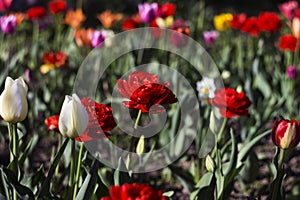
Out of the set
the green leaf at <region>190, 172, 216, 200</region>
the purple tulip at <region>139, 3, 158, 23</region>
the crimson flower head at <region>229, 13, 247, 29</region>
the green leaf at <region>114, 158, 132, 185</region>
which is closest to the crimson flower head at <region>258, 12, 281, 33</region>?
the crimson flower head at <region>229, 13, 247, 29</region>

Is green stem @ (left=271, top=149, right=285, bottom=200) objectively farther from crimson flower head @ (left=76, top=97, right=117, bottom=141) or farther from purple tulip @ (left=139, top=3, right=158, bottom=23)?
purple tulip @ (left=139, top=3, right=158, bottom=23)

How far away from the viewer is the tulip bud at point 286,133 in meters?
1.29

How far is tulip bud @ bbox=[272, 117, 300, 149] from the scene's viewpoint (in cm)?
129

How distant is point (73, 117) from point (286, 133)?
1.70ft

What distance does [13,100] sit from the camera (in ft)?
3.92

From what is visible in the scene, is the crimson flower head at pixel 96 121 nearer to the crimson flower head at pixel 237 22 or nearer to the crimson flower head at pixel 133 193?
the crimson flower head at pixel 133 193

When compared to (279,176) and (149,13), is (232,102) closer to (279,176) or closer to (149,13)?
(279,176)

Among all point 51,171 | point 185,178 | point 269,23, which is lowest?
point 185,178

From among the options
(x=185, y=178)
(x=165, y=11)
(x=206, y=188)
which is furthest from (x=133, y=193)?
(x=165, y=11)

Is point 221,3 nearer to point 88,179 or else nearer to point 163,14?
point 163,14

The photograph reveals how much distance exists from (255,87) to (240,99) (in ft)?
3.47

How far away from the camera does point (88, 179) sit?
123 centimetres

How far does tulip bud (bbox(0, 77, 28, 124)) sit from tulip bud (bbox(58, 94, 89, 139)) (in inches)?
4.3

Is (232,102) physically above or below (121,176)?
above
